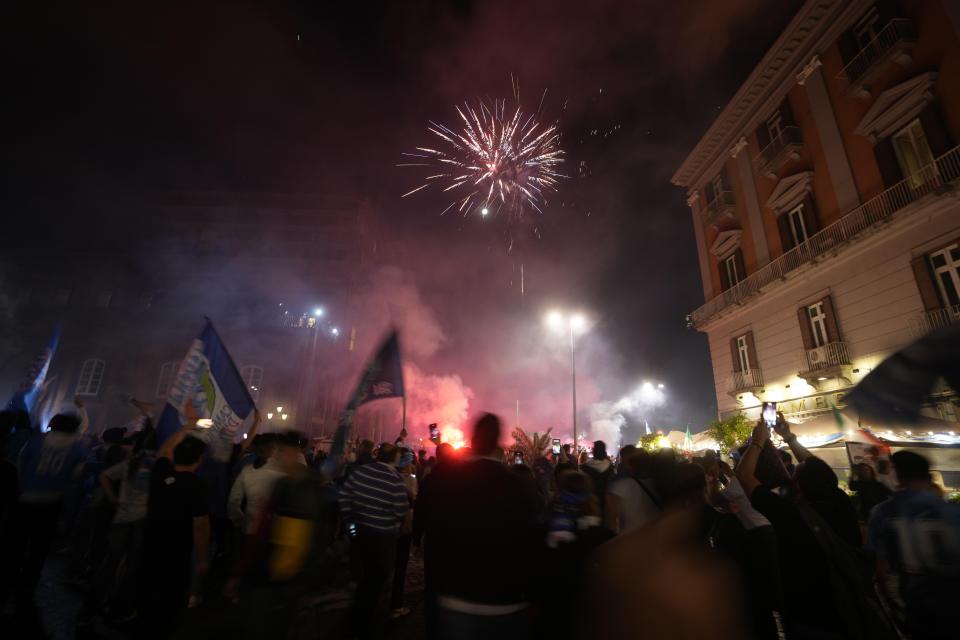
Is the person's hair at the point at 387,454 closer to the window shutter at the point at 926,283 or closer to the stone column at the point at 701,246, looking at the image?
the window shutter at the point at 926,283

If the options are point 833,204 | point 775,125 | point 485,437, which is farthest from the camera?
point 775,125

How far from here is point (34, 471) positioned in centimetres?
466

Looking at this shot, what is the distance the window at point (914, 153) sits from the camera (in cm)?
1208

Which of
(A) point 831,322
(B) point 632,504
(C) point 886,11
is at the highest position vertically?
(C) point 886,11

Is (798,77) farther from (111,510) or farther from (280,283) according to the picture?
(280,283)

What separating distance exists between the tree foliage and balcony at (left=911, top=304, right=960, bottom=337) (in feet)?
19.2

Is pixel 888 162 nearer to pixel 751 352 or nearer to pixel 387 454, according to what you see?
pixel 751 352

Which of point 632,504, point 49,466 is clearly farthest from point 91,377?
point 632,504

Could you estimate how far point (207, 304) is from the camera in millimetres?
31969

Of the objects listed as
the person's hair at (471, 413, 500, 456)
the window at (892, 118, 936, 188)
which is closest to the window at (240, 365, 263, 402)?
the person's hair at (471, 413, 500, 456)

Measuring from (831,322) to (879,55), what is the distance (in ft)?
26.9

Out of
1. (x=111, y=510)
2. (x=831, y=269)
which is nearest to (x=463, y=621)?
(x=111, y=510)

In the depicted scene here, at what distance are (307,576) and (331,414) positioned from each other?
31648mm

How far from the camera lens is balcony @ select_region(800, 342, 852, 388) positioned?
14.0 meters
